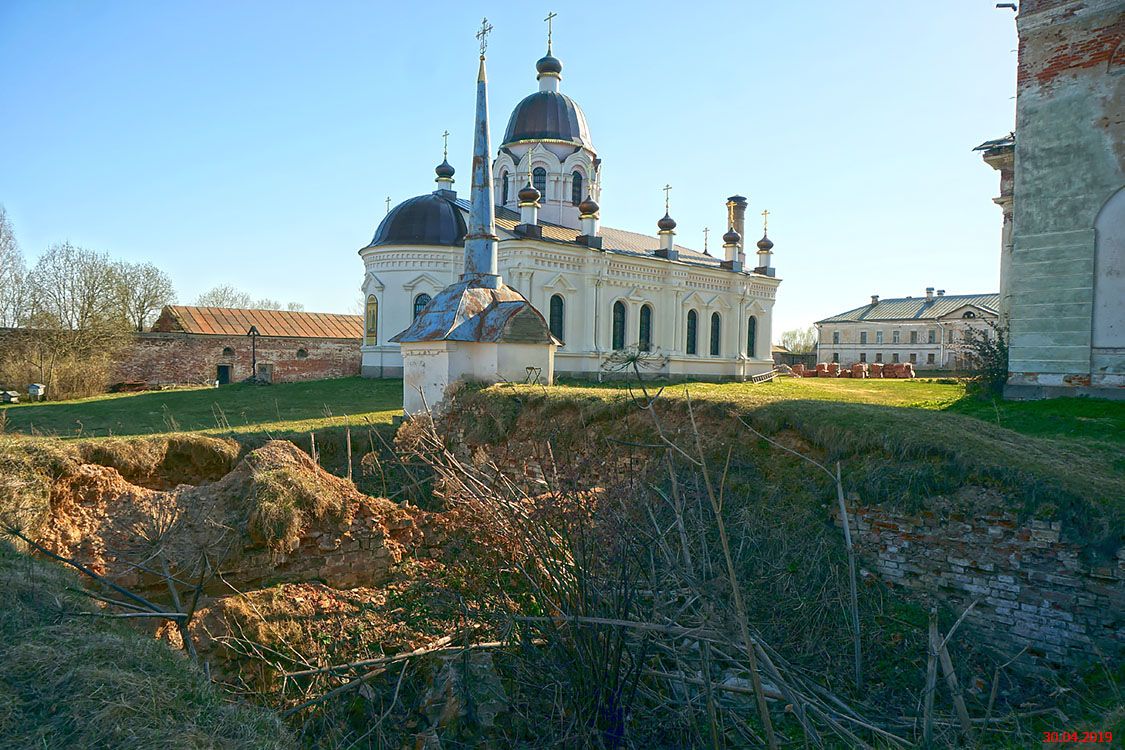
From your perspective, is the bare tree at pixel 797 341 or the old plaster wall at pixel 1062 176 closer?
the old plaster wall at pixel 1062 176

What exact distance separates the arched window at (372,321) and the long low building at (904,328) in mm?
43223

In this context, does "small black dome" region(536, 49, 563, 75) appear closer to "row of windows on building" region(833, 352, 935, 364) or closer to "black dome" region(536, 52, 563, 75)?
"black dome" region(536, 52, 563, 75)

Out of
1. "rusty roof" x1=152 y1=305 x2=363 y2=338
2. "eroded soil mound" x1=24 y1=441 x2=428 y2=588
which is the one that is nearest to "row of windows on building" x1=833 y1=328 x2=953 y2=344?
"rusty roof" x1=152 y1=305 x2=363 y2=338

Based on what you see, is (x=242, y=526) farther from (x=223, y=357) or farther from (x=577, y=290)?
(x=223, y=357)

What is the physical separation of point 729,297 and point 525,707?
89.9ft

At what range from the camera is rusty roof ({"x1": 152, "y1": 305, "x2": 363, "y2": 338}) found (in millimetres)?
29859

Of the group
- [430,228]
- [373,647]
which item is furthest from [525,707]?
[430,228]

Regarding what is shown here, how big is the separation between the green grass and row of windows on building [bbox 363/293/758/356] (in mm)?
2469

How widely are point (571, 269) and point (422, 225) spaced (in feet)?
18.3

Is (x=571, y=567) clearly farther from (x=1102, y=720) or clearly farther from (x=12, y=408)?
(x=12, y=408)

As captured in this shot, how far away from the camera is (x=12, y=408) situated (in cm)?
1898

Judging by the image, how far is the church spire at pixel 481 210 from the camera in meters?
15.9

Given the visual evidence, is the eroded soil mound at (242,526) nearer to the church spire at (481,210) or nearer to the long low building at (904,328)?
the church spire at (481,210)

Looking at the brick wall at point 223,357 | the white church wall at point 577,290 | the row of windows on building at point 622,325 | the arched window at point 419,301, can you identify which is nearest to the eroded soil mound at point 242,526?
the row of windows on building at point 622,325
